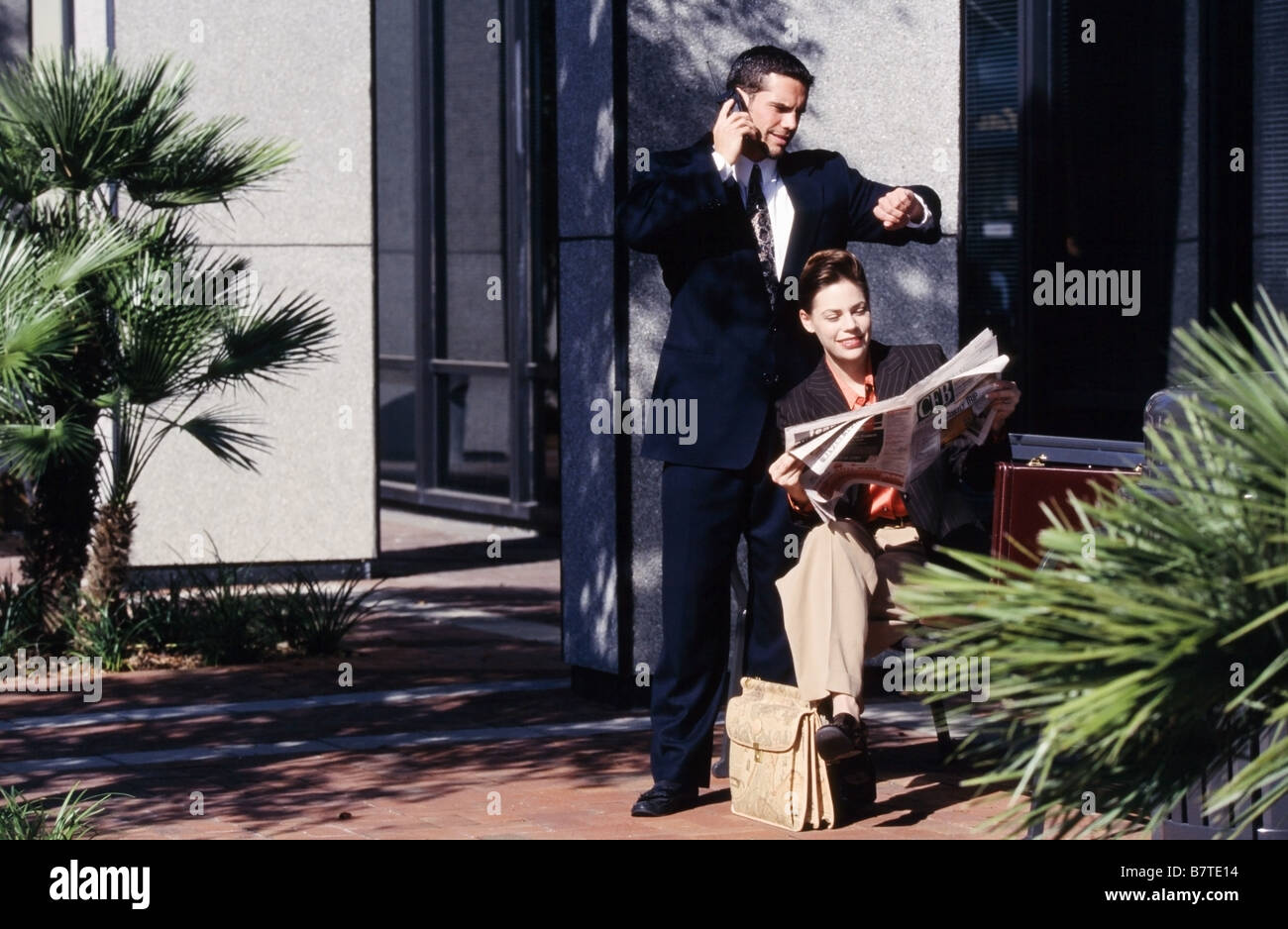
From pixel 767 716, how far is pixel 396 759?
1.68m

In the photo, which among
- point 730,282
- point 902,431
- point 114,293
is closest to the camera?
point 902,431

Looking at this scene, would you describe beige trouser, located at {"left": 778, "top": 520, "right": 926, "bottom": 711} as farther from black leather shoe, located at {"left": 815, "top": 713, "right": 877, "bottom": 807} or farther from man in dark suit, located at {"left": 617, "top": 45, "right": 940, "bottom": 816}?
man in dark suit, located at {"left": 617, "top": 45, "right": 940, "bottom": 816}

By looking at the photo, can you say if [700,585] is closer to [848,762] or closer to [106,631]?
[848,762]

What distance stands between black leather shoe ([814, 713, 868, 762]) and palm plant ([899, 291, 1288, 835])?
2.73 m

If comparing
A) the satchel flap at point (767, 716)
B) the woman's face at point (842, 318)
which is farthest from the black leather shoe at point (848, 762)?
the woman's face at point (842, 318)

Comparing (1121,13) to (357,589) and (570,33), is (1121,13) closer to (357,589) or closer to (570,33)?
(570,33)

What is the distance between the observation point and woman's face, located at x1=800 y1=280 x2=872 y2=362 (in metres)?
5.37

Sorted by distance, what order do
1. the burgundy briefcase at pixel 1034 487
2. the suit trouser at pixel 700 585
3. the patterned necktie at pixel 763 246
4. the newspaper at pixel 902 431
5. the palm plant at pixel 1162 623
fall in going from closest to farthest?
the palm plant at pixel 1162 623 → the burgundy briefcase at pixel 1034 487 → the newspaper at pixel 902 431 → the suit trouser at pixel 700 585 → the patterned necktie at pixel 763 246

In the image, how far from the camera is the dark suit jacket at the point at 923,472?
5.40 m

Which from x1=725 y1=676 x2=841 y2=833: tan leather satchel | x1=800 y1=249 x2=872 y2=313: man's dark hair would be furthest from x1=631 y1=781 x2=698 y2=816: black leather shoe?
x1=800 y1=249 x2=872 y2=313: man's dark hair

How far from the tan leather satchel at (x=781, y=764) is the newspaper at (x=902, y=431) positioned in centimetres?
59

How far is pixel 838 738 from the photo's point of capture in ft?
Result: 16.6

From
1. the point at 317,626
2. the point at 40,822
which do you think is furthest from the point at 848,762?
the point at 317,626

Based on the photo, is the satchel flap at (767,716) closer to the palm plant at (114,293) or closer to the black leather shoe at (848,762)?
the black leather shoe at (848,762)
